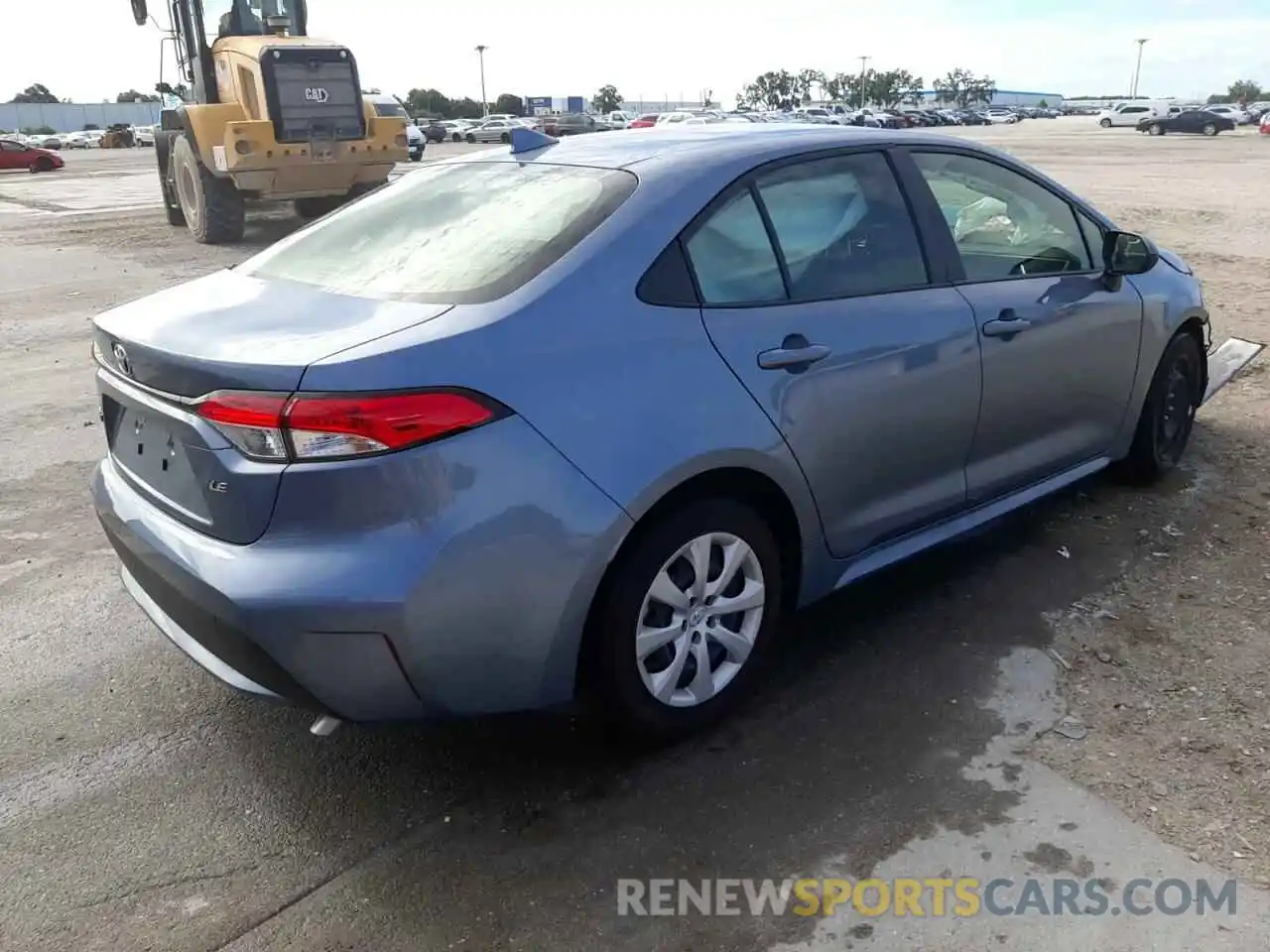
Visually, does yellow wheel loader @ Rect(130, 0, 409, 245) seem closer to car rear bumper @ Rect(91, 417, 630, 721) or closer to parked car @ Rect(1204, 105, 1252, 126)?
car rear bumper @ Rect(91, 417, 630, 721)

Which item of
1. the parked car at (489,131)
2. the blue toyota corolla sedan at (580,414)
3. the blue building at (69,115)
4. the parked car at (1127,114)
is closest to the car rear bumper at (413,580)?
the blue toyota corolla sedan at (580,414)

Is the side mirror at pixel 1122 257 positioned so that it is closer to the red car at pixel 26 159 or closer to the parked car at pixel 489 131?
the red car at pixel 26 159

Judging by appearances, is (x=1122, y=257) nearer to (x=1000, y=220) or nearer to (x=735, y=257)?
(x=1000, y=220)

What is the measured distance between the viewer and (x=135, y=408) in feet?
9.15

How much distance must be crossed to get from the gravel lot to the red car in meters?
40.1

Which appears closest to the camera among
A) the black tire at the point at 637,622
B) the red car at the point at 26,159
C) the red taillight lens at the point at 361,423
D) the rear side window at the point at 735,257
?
the red taillight lens at the point at 361,423

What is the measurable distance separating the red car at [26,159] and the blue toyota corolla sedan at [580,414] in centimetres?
4138

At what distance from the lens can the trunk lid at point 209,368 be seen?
7.90 ft

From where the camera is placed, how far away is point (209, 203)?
1366cm

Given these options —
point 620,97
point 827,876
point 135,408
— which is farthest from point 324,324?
point 620,97

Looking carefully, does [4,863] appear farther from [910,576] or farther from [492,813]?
[910,576]

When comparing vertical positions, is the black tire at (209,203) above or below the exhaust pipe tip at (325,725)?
above

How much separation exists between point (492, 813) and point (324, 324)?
4.33ft

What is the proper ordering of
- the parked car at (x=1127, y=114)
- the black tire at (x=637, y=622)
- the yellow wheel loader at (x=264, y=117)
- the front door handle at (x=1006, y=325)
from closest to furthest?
the black tire at (x=637, y=622) → the front door handle at (x=1006, y=325) → the yellow wheel loader at (x=264, y=117) → the parked car at (x=1127, y=114)
